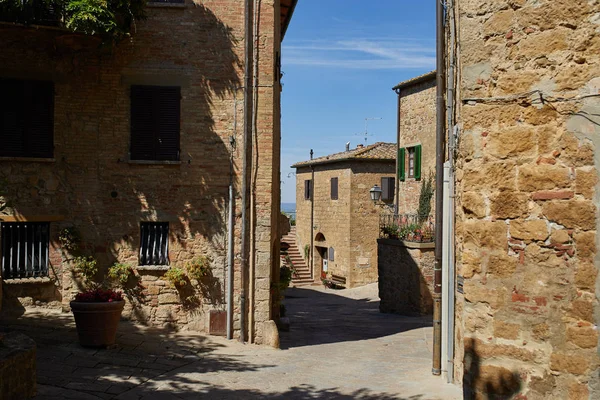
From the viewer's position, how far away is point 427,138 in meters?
23.2

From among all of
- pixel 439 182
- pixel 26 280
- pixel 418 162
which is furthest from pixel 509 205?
pixel 418 162

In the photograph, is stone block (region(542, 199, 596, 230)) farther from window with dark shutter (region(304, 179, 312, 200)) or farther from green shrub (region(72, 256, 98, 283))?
window with dark shutter (region(304, 179, 312, 200))

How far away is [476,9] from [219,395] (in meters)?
6.25

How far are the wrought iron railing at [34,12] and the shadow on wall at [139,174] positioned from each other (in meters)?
0.59

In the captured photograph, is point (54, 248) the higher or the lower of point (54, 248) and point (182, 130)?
the lower

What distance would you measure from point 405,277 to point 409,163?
22.7ft

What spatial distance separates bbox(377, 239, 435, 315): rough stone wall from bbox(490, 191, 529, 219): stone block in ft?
48.0

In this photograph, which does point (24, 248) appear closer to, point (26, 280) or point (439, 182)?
point (26, 280)

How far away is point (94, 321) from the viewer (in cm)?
998

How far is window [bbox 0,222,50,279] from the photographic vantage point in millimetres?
11938

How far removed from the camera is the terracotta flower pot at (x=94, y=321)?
9953 mm

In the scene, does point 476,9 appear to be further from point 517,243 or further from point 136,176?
point 136,176

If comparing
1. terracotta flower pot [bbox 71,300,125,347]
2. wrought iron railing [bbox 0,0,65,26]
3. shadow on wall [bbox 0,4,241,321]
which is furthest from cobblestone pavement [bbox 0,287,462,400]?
wrought iron railing [bbox 0,0,65,26]

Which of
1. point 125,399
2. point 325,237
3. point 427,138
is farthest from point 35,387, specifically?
point 325,237
